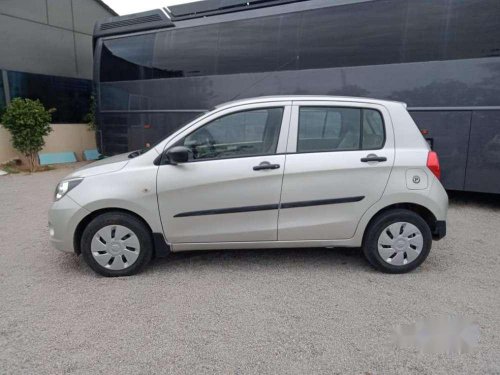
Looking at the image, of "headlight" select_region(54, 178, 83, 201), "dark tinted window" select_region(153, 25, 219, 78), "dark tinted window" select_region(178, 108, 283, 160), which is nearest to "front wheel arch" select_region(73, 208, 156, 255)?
"headlight" select_region(54, 178, 83, 201)

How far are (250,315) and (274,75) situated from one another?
446cm

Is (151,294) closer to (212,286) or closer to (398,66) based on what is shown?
(212,286)

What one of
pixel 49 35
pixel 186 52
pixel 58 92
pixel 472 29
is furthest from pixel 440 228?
pixel 49 35

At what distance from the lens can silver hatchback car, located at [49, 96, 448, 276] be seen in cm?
314

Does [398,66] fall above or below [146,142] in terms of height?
above

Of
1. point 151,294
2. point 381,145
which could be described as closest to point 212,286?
point 151,294

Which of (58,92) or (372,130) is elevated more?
(58,92)

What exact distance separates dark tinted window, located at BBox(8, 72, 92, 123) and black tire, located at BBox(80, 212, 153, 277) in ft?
29.7

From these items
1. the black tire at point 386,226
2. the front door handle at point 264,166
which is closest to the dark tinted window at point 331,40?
the black tire at point 386,226

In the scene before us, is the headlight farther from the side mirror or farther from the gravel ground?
the side mirror

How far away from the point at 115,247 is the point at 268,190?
1569mm

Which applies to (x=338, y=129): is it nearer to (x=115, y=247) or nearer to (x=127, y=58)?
(x=115, y=247)

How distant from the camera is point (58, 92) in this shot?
430 inches

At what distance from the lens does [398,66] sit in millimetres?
5211
